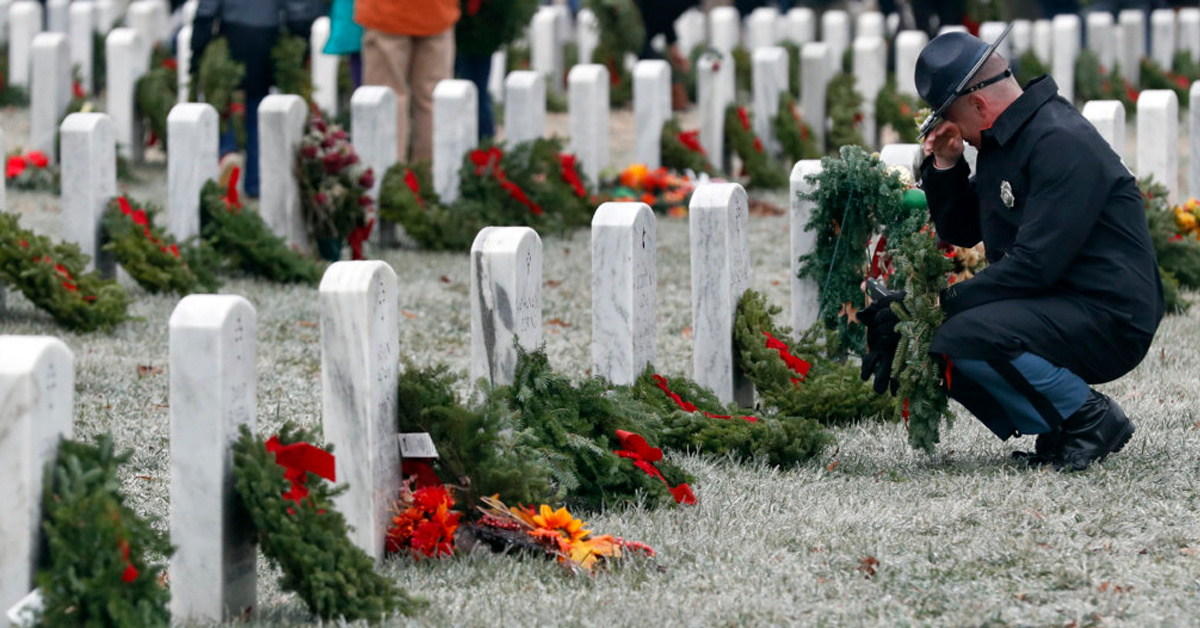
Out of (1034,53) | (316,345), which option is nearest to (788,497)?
(316,345)

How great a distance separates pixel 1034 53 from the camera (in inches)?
524

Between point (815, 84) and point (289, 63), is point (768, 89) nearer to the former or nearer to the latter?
point (815, 84)

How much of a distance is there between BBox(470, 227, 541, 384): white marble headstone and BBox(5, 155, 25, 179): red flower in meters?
6.49

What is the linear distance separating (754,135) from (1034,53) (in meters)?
3.57

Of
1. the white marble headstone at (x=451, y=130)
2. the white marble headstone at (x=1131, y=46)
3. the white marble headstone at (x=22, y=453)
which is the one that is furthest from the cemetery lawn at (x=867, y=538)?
the white marble headstone at (x=1131, y=46)

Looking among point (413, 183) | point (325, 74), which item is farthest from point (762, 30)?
point (413, 183)

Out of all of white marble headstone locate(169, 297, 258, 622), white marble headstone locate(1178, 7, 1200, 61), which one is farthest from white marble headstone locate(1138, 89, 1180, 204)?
white marble headstone locate(1178, 7, 1200, 61)

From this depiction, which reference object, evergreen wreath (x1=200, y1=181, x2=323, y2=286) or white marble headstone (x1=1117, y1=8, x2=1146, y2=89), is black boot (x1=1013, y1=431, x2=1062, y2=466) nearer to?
evergreen wreath (x1=200, y1=181, x2=323, y2=286)

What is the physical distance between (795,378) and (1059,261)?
3.58ft

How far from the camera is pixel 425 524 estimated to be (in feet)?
13.2

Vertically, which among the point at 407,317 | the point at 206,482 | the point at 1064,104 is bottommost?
the point at 407,317

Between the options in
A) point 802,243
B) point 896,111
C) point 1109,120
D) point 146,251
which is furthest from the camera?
point 896,111

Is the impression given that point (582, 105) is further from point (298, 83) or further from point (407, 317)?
point (407, 317)

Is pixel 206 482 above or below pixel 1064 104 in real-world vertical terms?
below
